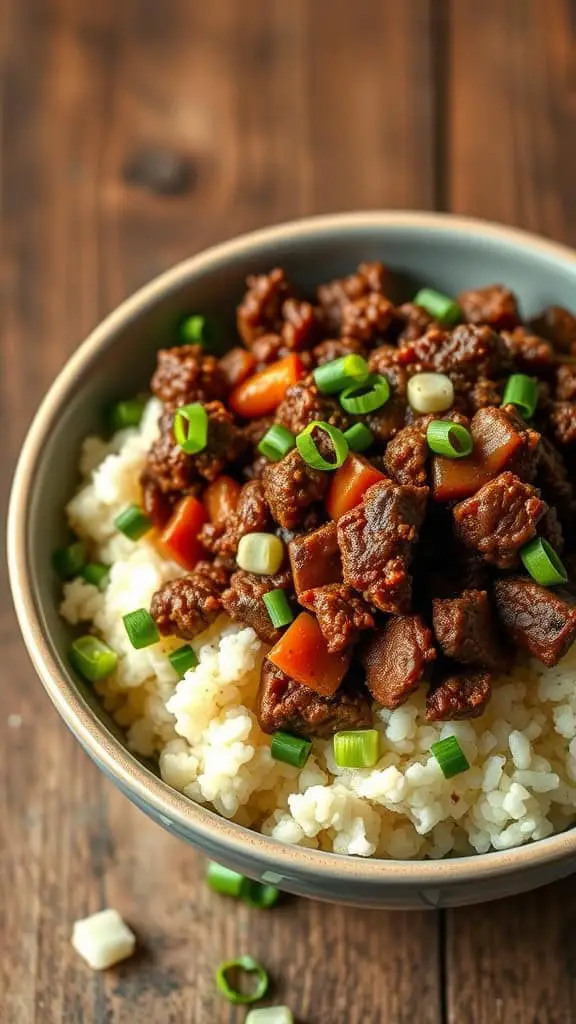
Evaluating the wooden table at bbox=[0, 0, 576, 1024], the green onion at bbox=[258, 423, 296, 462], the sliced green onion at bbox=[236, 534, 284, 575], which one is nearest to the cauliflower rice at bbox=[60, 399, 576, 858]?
the sliced green onion at bbox=[236, 534, 284, 575]

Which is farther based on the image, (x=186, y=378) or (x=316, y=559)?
(x=186, y=378)

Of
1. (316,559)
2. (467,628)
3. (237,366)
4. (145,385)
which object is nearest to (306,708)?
(316,559)

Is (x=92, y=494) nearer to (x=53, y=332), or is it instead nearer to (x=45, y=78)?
(x=53, y=332)

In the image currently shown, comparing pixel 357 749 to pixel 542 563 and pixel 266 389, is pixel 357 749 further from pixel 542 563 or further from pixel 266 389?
pixel 266 389

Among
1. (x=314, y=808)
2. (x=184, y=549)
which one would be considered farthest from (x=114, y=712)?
(x=314, y=808)

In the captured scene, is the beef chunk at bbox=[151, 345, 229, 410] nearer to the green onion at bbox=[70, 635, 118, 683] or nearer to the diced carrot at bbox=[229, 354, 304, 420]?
the diced carrot at bbox=[229, 354, 304, 420]

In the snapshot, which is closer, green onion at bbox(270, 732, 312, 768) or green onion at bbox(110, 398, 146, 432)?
green onion at bbox(270, 732, 312, 768)

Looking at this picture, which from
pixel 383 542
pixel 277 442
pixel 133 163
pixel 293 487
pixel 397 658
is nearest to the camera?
pixel 383 542
